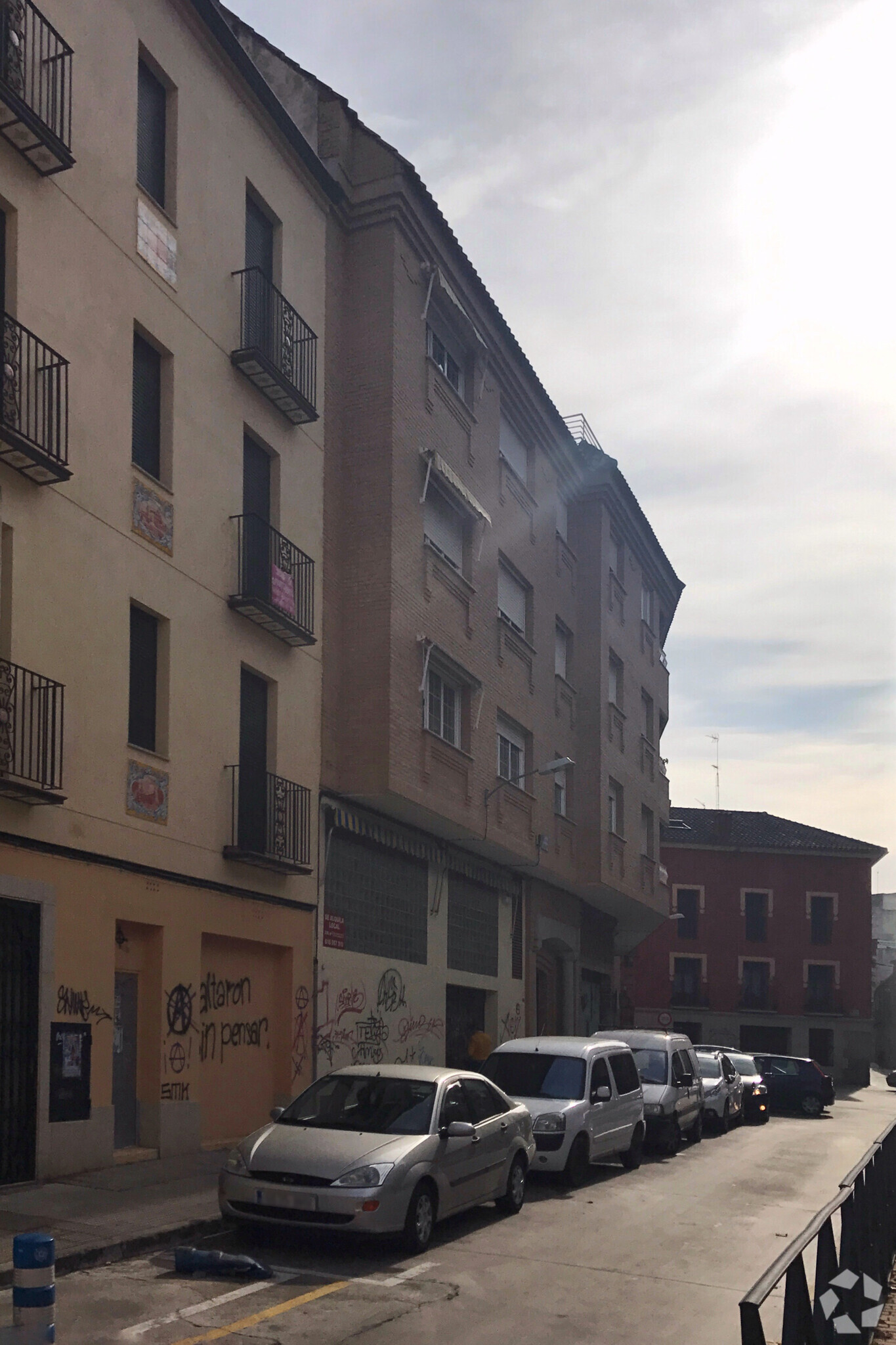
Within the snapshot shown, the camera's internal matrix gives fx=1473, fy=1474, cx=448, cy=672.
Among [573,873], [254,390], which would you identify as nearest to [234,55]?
[254,390]

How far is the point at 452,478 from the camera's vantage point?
2383 centimetres

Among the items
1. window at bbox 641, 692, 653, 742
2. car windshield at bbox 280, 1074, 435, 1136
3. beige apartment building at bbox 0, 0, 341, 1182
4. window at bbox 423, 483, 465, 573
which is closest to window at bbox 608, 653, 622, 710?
window at bbox 641, 692, 653, 742

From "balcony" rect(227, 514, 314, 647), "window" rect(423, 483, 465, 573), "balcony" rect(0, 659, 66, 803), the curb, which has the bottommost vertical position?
the curb

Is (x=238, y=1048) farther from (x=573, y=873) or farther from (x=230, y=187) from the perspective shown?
(x=573, y=873)

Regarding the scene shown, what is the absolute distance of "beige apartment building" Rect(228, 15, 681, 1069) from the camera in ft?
70.0

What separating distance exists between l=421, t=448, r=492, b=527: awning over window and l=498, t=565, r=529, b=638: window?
6.50ft

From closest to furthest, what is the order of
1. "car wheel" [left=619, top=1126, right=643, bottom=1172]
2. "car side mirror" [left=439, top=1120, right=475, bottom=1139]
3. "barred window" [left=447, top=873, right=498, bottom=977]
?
"car side mirror" [left=439, top=1120, right=475, bottom=1139], "car wheel" [left=619, top=1126, right=643, bottom=1172], "barred window" [left=447, top=873, right=498, bottom=977]

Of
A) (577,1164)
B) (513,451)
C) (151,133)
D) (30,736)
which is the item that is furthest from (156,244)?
(513,451)

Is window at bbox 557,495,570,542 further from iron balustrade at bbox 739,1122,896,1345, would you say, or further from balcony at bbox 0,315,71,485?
iron balustrade at bbox 739,1122,896,1345

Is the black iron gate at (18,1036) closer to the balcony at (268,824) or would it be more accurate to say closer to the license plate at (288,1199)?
the license plate at (288,1199)

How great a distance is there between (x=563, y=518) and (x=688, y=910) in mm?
37523

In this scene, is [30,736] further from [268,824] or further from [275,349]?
[275,349]

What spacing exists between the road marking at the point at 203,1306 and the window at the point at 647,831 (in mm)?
29606

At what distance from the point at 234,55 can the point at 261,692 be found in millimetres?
8051
